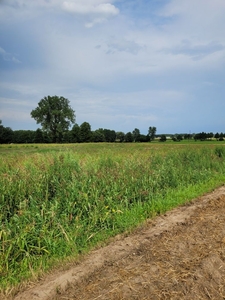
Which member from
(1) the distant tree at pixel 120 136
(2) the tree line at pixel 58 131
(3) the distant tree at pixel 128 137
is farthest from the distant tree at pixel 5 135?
(3) the distant tree at pixel 128 137

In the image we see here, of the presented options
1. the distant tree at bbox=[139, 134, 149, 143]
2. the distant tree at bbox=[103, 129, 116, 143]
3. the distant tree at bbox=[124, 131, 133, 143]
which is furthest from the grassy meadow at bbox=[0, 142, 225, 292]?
the distant tree at bbox=[103, 129, 116, 143]

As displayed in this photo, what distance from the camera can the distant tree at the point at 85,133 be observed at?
66938 millimetres

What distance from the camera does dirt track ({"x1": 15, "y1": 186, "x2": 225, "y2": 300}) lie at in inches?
107

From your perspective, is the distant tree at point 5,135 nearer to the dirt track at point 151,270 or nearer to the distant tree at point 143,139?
the distant tree at point 143,139

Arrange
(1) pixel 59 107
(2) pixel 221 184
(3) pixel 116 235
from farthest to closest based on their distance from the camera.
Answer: (1) pixel 59 107
(2) pixel 221 184
(3) pixel 116 235

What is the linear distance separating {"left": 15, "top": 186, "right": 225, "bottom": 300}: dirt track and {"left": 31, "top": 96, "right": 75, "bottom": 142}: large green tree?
196ft

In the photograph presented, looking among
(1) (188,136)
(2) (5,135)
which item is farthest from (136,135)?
(2) (5,135)

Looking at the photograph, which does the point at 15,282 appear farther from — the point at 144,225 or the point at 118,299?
the point at 144,225

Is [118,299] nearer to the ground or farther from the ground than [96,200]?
nearer to the ground

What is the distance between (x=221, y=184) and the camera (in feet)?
27.6

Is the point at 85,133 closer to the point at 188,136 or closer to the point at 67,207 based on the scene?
the point at 188,136

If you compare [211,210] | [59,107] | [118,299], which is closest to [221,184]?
[211,210]

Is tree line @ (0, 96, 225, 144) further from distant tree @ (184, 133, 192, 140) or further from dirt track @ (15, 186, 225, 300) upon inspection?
dirt track @ (15, 186, 225, 300)

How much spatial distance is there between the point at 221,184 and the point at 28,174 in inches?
246
